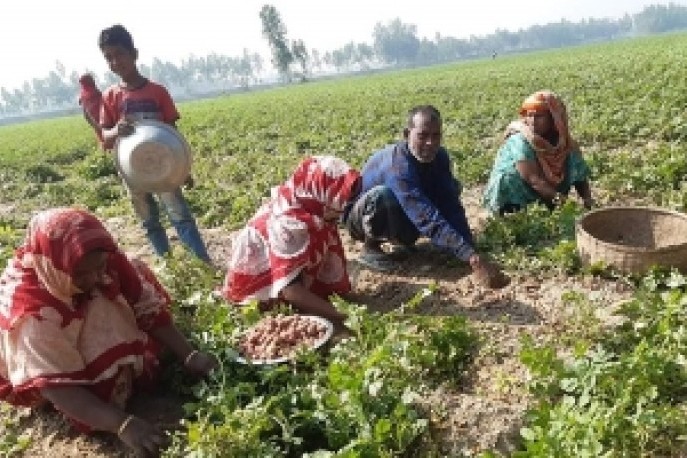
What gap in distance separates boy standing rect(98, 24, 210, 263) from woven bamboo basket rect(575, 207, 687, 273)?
285 centimetres

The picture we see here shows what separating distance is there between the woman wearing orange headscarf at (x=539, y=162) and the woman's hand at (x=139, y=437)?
11.3 ft

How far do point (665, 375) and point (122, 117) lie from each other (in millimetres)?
3876

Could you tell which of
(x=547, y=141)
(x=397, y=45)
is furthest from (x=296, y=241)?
(x=397, y=45)

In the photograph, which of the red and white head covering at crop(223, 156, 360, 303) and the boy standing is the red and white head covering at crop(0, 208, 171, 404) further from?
the boy standing

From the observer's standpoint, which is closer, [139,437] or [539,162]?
[139,437]

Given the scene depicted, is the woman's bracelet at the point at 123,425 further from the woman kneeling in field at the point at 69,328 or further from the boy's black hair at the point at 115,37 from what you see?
the boy's black hair at the point at 115,37

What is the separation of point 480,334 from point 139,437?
64.4 inches

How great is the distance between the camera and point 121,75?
4.77m

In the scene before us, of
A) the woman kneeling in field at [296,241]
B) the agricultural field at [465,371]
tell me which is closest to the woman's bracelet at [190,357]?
the agricultural field at [465,371]

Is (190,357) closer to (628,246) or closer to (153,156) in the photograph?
(153,156)

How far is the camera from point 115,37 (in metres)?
4.52

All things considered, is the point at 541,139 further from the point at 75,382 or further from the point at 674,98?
the point at 674,98

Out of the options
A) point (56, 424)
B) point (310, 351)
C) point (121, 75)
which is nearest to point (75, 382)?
point (56, 424)

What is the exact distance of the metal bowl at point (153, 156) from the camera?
14.4ft
